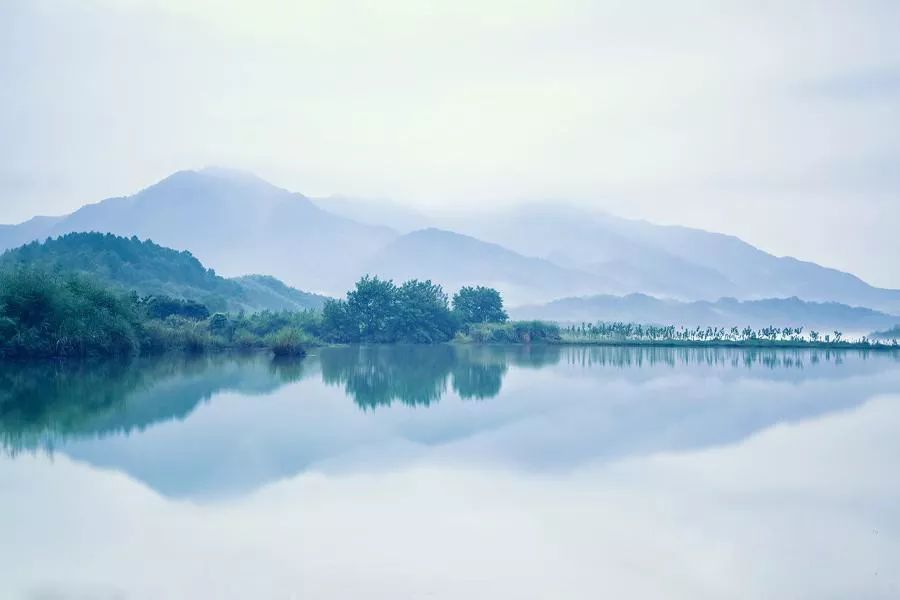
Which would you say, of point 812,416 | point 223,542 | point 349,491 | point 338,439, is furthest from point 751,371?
point 223,542

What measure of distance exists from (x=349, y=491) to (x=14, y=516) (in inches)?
126

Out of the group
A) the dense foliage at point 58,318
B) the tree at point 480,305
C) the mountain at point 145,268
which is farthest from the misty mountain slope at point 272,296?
the dense foliage at point 58,318

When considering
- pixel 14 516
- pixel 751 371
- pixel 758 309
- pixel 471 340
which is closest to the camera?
pixel 14 516

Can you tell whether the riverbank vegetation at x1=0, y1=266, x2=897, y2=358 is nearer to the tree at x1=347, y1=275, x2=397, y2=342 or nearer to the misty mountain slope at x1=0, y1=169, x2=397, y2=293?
the tree at x1=347, y1=275, x2=397, y2=342

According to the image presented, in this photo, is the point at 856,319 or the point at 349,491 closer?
the point at 349,491

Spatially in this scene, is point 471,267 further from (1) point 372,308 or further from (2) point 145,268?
(1) point 372,308

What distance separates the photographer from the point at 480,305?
1799 inches

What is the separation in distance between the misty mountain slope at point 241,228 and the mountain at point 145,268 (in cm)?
7978

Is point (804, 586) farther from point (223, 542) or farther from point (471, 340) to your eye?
point (471, 340)

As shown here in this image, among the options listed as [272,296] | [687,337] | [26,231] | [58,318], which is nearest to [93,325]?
[58,318]

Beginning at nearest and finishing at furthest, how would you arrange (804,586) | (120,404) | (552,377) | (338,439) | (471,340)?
(804,586) → (338,439) → (120,404) → (552,377) → (471,340)

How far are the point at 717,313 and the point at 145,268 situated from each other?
191ft

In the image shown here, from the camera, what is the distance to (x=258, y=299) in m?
70.9

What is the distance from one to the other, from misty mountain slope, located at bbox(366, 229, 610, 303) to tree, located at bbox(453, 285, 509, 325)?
331ft
